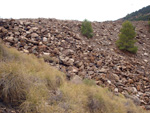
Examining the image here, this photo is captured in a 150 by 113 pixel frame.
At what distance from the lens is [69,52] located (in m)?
6.89

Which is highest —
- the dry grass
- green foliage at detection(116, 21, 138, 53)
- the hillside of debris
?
the hillside of debris

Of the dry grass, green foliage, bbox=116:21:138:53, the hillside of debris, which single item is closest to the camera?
the dry grass

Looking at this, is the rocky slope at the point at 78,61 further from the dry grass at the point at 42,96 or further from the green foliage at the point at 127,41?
the green foliage at the point at 127,41

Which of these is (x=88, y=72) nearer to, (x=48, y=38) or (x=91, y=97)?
(x=91, y=97)

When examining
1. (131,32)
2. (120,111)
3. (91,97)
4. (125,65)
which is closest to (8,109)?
(91,97)

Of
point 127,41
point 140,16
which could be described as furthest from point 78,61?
point 140,16

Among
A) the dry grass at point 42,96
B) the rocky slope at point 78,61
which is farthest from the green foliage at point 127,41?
the dry grass at point 42,96

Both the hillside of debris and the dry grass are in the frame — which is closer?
the dry grass

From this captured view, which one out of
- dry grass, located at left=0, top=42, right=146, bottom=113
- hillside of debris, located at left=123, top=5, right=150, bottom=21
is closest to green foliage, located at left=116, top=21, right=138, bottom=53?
dry grass, located at left=0, top=42, right=146, bottom=113

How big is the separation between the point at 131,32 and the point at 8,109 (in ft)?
37.9

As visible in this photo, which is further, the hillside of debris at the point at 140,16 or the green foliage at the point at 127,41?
the hillside of debris at the point at 140,16

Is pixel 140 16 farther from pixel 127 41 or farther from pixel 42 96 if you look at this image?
pixel 42 96

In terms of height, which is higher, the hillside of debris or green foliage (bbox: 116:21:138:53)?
the hillside of debris

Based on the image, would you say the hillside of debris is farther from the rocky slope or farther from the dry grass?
the dry grass
